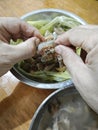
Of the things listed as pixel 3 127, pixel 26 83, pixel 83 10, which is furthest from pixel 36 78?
pixel 83 10

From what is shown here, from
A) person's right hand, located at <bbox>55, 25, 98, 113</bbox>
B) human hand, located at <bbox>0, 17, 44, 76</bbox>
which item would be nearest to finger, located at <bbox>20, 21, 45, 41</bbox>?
human hand, located at <bbox>0, 17, 44, 76</bbox>

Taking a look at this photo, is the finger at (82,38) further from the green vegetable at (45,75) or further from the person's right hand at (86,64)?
the green vegetable at (45,75)

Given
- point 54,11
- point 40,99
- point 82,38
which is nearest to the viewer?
point 82,38

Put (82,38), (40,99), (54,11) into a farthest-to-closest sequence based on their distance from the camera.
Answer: (54,11)
(40,99)
(82,38)

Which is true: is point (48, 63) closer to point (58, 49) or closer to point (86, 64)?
point (58, 49)

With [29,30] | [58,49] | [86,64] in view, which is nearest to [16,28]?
[29,30]

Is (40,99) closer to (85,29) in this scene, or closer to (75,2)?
(85,29)

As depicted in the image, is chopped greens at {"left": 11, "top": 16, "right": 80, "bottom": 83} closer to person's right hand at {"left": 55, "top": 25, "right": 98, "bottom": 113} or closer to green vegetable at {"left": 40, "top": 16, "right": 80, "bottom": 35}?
green vegetable at {"left": 40, "top": 16, "right": 80, "bottom": 35}
